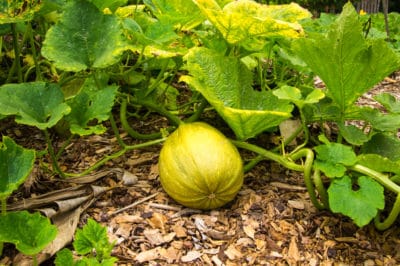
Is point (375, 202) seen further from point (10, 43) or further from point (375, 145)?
point (10, 43)

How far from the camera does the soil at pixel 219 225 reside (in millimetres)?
1363

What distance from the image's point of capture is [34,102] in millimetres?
1390

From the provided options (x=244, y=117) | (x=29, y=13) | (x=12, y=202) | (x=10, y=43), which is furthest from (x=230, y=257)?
(x=10, y=43)

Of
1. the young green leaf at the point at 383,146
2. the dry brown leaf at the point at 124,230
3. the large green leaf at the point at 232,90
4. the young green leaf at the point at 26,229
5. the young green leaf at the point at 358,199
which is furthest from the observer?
the young green leaf at the point at 383,146

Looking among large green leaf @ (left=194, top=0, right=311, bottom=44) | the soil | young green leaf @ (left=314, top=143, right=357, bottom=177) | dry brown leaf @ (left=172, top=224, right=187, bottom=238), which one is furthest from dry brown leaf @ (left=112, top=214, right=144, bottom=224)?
large green leaf @ (left=194, top=0, right=311, bottom=44)

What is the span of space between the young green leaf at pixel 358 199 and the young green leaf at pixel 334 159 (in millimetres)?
29

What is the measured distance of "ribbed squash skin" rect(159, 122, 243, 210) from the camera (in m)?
1.42

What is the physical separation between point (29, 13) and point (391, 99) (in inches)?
48.7

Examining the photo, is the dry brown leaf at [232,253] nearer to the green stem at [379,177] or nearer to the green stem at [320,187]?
the green stem at [320,187]

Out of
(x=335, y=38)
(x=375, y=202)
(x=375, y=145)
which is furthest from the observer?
(x=375, y=145)

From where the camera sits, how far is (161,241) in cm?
138

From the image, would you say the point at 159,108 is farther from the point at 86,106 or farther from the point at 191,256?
the point at 191,256

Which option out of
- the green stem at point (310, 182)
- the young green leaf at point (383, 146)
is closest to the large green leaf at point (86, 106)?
the green stem at point (310, 182)

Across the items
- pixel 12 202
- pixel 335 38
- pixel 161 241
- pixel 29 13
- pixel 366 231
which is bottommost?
pixel 366 231
